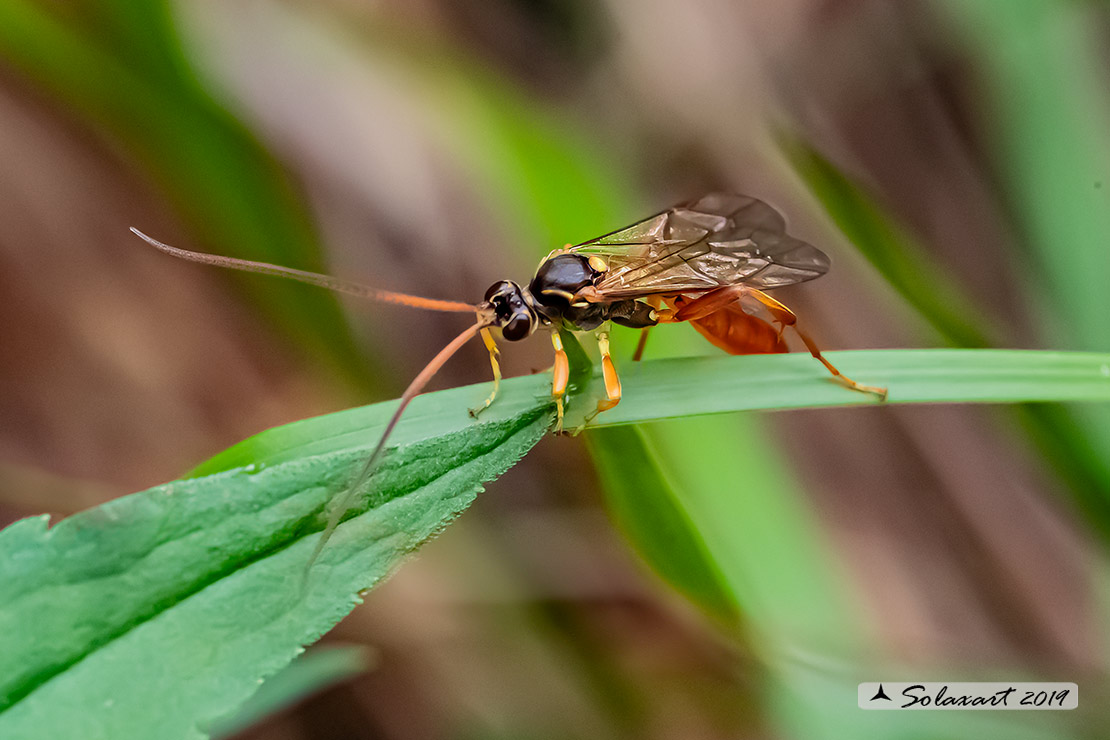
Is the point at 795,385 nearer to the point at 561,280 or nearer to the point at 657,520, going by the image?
the point at 657,520

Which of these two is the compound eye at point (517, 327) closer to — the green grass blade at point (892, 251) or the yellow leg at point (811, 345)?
the yellow leg at point (811, 345)

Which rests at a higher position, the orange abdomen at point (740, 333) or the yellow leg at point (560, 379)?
the orange abdomen at point (740, 333)

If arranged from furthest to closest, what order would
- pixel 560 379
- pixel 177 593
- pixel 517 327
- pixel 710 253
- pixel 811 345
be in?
pixel 710 253
pixel 517 327
pixel 811 345
pixel 560 379
pixel 177 593

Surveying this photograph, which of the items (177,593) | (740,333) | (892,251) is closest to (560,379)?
(740,333)

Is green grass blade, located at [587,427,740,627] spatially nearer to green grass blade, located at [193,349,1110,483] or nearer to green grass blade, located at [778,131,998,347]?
green grass blade, located at [193,349,1110,483]

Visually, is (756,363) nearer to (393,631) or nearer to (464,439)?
(464,439)

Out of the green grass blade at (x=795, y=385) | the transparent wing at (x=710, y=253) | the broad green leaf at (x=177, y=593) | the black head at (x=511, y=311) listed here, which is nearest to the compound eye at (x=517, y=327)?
the black head at (x=511, y=311)
